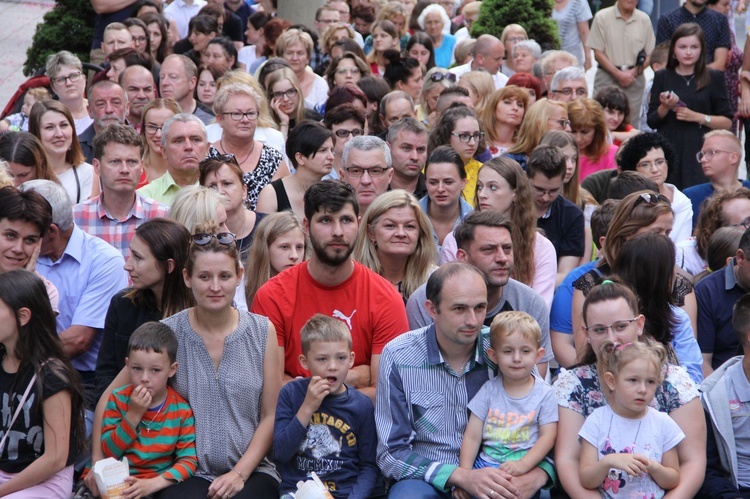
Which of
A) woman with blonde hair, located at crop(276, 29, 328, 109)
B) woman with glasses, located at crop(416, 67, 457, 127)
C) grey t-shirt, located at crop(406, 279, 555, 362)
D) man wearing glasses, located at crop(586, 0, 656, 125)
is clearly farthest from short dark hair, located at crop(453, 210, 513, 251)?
man wearing glasses, located at crop(586, 0, 656, 125)

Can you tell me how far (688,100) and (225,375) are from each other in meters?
6.44

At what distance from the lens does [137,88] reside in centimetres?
948

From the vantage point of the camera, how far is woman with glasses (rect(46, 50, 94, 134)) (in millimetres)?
9172

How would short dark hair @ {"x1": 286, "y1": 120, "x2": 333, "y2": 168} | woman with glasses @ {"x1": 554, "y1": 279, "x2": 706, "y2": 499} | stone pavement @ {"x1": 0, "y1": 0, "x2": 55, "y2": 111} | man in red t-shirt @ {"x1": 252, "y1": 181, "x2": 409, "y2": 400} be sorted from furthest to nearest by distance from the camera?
stone pavement @ {"x1": 0, "y1": 0, "x2": 55, "y2": 111}, short dark hair @ {"x1": 286, "y1": 120, "x2": 333, "y2": 168}, man in red t-shirt @ {"x1": 252, "y1": 181, "x2": 409, "y2": 400}, woman with glasses @ {"x1": 554, "y1": 279, "x2": 706, "y2": 499}

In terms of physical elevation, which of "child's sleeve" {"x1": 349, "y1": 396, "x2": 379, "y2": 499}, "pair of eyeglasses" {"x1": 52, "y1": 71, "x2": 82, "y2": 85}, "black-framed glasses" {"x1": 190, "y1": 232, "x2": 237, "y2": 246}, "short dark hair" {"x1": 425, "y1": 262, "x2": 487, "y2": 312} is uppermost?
"pair of eyeglasses" {"x1": 52, "y1": 71, "x2": 82, "y2": 85}

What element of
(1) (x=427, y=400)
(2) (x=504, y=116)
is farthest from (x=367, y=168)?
(1) (x=427, y=400)

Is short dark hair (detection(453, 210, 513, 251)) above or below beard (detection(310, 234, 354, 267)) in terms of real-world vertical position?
above

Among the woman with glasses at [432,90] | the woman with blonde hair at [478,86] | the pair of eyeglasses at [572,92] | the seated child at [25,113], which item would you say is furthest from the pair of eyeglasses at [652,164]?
the seated child at [25,113]

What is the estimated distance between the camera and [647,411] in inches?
193

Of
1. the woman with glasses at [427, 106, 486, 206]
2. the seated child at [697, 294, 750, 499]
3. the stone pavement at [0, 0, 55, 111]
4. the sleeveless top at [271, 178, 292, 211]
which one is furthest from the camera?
the stone pavement at [0, 0, 55, 111]

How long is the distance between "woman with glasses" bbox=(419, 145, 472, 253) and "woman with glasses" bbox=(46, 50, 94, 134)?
3.56 m

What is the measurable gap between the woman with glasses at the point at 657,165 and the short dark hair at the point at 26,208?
4.24m

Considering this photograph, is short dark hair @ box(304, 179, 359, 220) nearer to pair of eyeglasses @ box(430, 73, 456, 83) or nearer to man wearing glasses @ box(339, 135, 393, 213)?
man wearing glasses @ box(339, 135, 393, 213)

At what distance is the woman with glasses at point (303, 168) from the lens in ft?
25.0
